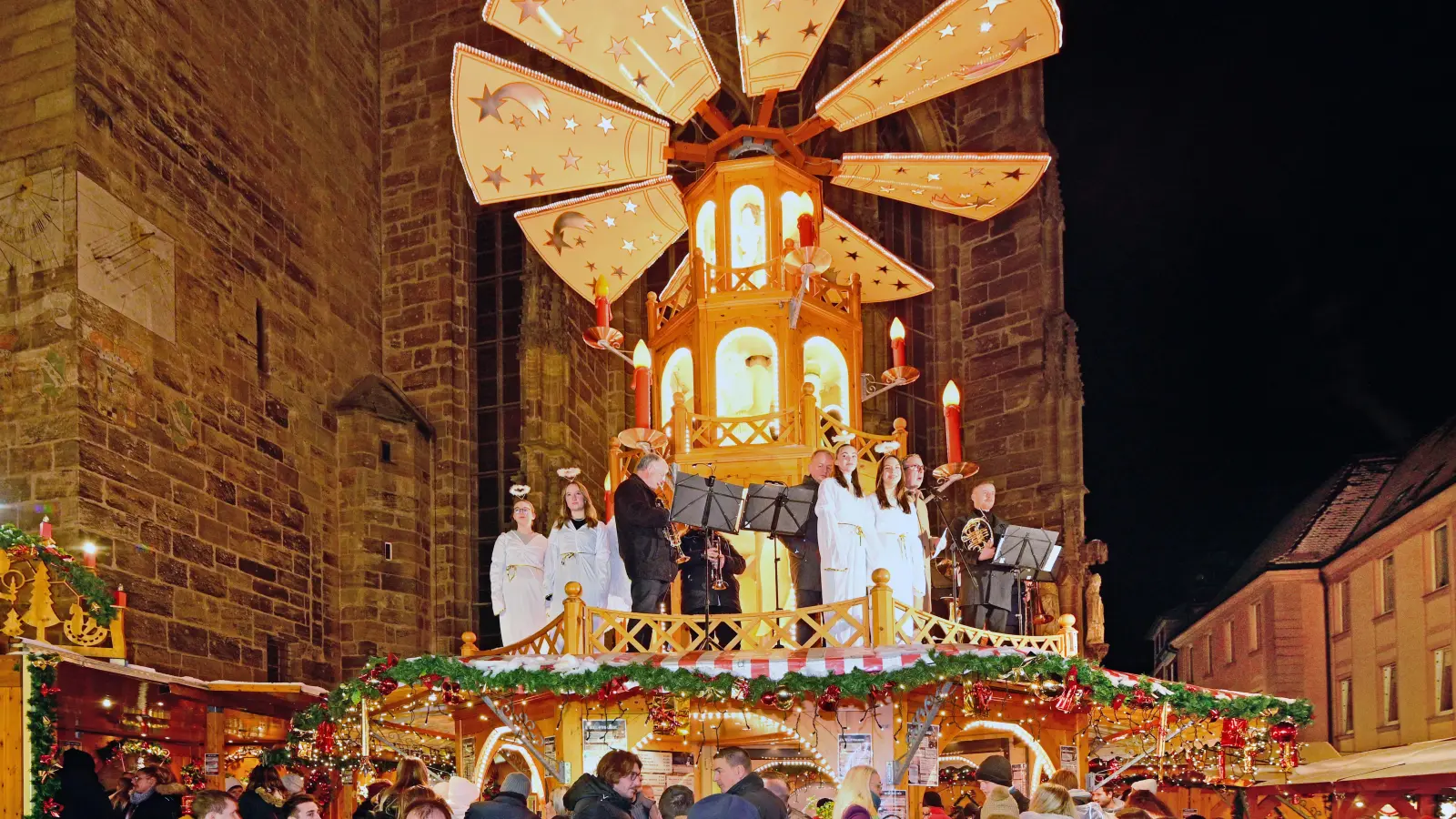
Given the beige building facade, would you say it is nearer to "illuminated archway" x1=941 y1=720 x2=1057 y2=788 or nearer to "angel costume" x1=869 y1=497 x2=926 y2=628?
"illuminated archway" x1=941 y1=720 x2=1057 y2=788

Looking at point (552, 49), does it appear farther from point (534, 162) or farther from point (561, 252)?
point (561, 252)

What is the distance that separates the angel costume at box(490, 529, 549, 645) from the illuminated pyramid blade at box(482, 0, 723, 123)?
4.03 m

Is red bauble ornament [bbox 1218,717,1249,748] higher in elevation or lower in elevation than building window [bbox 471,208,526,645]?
lower

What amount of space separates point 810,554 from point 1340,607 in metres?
18.0

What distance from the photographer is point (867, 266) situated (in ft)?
55.3

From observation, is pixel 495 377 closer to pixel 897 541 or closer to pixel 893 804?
pixel 897 541

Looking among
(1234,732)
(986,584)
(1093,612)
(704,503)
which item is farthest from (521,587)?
(1093,612)

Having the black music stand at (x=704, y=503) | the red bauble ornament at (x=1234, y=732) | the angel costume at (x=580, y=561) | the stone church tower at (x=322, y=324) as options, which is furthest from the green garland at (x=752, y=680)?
the stone church tower at (x=322, y=324)

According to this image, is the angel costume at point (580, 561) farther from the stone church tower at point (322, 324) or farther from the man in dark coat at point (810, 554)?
the stone church tower at point (322, 324)

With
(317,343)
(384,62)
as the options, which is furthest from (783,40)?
(384,62)

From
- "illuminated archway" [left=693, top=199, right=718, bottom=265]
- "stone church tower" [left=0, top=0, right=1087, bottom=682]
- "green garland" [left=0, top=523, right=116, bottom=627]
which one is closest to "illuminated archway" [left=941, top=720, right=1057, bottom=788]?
"illuminated archway" [left=693, top=199, right=718, bottom=265]

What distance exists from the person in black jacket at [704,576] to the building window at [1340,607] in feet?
58.0

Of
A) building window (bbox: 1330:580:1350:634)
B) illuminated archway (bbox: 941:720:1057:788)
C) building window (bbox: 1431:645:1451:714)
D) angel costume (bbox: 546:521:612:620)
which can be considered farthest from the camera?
building window (bbox: 1330:580:1350:634)

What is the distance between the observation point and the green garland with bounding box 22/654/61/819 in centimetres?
1019
